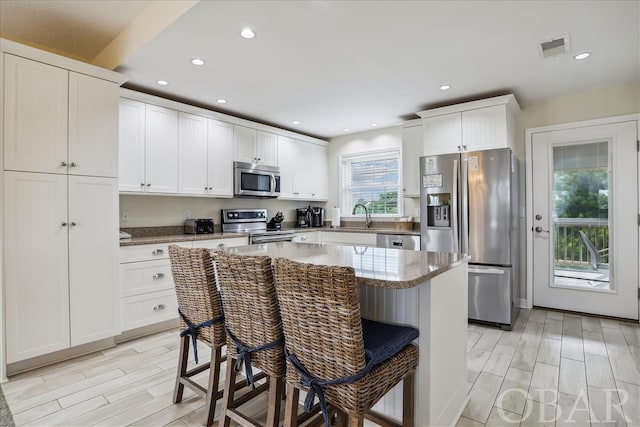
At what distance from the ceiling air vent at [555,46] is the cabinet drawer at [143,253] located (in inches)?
138

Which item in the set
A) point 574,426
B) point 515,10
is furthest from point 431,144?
point 574,426

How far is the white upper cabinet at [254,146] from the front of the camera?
4.28 m

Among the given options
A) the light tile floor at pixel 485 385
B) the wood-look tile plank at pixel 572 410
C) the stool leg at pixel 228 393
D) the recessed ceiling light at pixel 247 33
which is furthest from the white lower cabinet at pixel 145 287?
the wood-look tile plank at pixel 572 410

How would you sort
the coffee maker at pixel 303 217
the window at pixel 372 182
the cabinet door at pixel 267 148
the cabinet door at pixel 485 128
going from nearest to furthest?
the cabinet door at pixel 485 128 < the cabinet door at pixel 267 148 < the window at pixel 372 182 < the coffee maker at pixel 303 217

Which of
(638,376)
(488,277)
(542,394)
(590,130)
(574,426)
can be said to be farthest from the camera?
(590,130)

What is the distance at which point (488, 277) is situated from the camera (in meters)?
3.38

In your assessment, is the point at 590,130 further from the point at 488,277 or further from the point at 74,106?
the point at 74,106

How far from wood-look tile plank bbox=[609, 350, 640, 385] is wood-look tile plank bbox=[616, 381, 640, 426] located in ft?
0.30

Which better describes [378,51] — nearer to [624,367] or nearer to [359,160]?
[359,160]

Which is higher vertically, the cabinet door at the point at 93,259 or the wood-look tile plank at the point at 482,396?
the cabinet door at the point at 93,259

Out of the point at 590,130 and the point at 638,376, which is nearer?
the point at 638,376

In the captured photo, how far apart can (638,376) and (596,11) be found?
249 centimetres

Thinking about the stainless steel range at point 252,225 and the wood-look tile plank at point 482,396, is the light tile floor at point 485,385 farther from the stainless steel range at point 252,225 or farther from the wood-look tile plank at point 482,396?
the stainless steel range at point 252,225

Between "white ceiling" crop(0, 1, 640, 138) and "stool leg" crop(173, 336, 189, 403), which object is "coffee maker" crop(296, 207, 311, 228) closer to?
"white ceiling" crop(0, 1, 640, 138)
